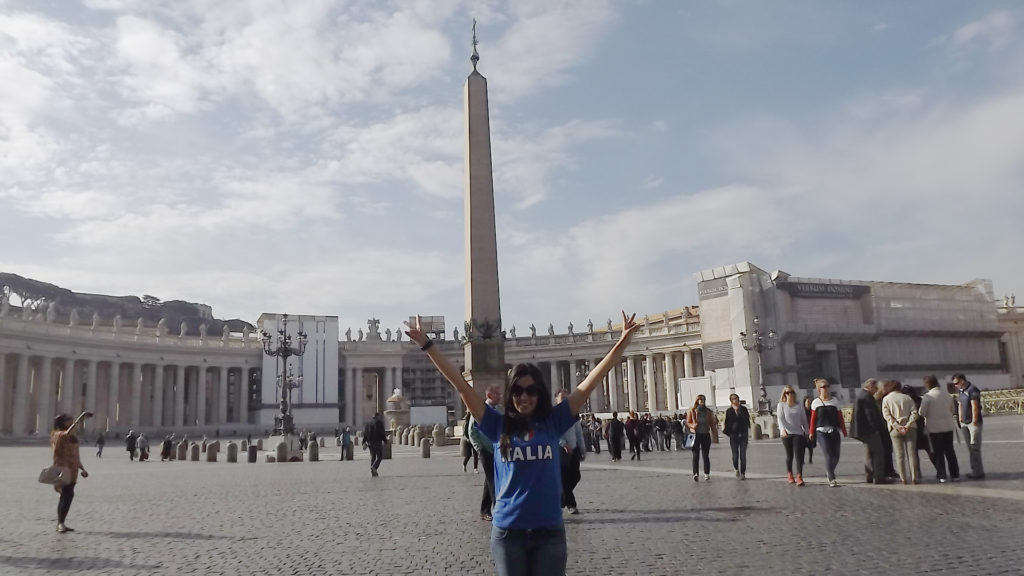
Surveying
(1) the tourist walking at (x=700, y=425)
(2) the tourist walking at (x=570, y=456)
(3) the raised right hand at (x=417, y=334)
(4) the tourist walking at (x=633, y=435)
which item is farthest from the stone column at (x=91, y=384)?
(3) the raised right hand at (x=417, y=334)

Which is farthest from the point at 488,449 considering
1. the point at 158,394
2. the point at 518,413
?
the point at 158,394

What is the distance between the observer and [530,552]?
341 centimetres

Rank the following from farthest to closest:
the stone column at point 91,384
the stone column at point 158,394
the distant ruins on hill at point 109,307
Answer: the distant ruins on hill at point 109,307 → the stone column at point 158,394 → the stone column at point 91,384

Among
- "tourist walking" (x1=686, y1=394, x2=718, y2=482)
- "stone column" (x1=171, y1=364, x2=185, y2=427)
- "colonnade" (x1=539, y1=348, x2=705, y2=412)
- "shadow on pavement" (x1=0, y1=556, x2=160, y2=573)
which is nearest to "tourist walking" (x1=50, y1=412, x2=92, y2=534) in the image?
"shadow on pavement" (x1=0, y1=556, x2=160, y2=573)

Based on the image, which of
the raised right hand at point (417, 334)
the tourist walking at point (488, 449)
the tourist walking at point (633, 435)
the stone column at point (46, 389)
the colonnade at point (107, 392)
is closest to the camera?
the raised right hand at point (417, 334)

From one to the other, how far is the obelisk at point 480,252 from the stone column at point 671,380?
169 ft

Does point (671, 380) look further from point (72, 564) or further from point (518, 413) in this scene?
point (518, 413)

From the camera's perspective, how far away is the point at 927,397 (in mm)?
11523

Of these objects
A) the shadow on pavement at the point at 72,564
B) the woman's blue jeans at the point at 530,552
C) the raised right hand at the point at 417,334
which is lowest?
the shadow on pavement at the point at 72,564

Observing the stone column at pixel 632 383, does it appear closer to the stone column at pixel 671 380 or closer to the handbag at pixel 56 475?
the stone column at pixel 671 380

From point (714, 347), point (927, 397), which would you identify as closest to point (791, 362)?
point (714, 347)

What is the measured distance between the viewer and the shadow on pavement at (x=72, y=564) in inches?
282

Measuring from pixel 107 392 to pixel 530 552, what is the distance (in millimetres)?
80153

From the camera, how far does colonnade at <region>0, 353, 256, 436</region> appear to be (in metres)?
59.4
